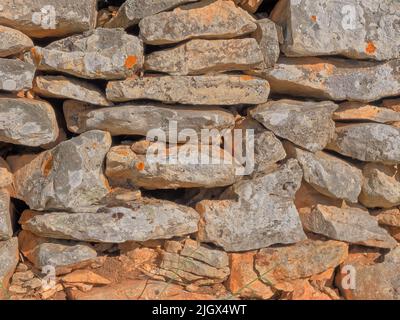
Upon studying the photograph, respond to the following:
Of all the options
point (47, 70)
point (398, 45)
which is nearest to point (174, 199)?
point (47, 70)

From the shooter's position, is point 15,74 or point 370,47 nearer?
point 15,74

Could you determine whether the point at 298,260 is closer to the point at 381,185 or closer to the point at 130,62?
the point at 381,185

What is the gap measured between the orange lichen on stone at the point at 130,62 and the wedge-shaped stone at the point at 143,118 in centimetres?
29

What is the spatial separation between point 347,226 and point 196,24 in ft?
6.36

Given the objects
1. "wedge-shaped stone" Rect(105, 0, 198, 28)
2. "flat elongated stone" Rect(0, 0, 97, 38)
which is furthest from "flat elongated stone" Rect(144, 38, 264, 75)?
"flat elongated stone" Rect(0, 0, 97, 38)

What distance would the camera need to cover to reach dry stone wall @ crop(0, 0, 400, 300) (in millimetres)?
3889

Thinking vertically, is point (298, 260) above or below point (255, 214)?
below

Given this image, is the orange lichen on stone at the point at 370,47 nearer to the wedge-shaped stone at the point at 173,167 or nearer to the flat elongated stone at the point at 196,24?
the flat elongated stone at the point at 196,24

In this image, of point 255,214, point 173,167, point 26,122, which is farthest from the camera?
point 255,214

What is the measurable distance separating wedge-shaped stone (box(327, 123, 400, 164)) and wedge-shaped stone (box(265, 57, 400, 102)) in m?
0.23

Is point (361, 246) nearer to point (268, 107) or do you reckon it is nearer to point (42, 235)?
point (268, 107)

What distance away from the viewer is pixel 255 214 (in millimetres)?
4164

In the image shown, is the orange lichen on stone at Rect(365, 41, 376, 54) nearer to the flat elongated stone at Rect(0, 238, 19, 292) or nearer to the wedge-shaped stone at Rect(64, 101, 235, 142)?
the wedge-shaped stone at Rect(64, 101, 235, 142)

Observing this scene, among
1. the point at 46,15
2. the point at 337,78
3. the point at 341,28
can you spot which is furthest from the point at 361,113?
the point at 46,15
